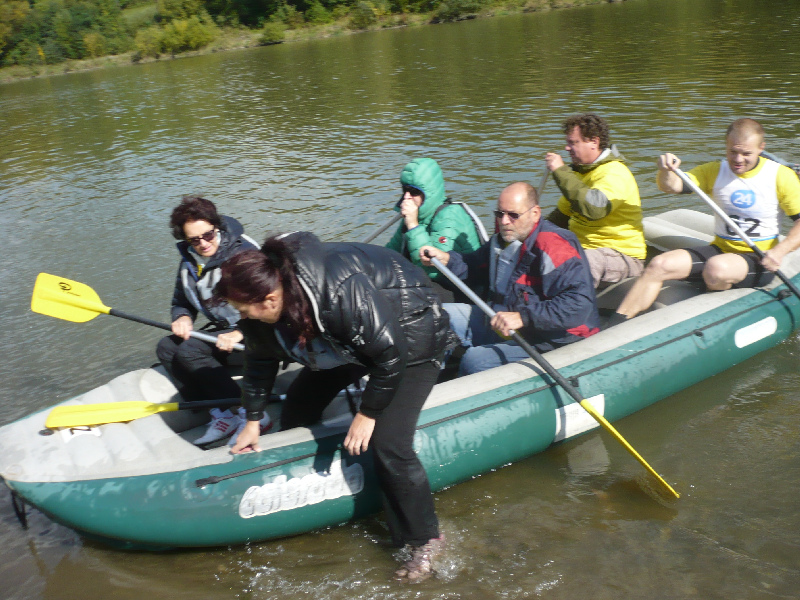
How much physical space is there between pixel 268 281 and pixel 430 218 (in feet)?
7.00

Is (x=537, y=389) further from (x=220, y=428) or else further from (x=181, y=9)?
(x=181, y=9)

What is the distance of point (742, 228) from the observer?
453cm

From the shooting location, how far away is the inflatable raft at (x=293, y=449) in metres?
3.26

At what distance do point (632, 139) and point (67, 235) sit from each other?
6.96 m

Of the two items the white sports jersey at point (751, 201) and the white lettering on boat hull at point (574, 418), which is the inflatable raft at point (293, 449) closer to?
the white lettering on boat hull at point (574, 418)

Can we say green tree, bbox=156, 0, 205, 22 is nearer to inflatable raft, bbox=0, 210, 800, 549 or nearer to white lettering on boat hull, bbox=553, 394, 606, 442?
inflatable raft, bbox=0, 210, 800, 549

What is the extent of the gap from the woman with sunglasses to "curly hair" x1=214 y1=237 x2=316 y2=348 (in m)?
1.19

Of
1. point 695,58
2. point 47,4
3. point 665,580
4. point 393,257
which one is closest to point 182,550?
point 393,257

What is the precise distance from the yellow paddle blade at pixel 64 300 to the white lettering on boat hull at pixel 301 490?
1.51 metres

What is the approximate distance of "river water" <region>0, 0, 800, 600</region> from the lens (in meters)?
3.35

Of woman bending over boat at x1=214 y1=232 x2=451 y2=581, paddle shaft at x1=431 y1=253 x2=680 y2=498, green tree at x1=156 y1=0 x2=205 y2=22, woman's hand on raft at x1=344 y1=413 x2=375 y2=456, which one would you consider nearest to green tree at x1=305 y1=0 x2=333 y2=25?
green tree at x1=156 y1=0 x2=205 y2=22

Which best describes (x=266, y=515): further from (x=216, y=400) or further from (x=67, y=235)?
(x=67, y=235)

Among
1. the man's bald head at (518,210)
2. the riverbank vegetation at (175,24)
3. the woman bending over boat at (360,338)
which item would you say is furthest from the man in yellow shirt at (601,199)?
the riverbank vegetation at (175,24)

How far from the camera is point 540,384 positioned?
3.71m
